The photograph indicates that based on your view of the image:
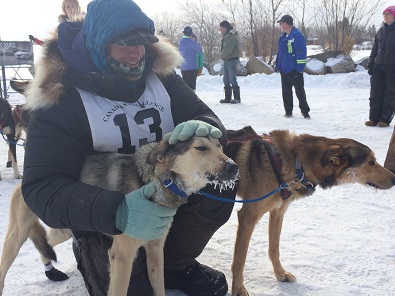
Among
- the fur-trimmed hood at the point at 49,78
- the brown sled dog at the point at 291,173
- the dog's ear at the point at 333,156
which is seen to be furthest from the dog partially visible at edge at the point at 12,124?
the dog's ear at the point at 333,156

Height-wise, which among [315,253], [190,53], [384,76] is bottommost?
[315,253]

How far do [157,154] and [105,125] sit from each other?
1.20 feet

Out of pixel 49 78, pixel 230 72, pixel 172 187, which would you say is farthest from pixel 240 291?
pixel 230 72

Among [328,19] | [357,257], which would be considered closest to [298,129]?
[357,257]

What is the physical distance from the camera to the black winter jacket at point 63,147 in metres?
1.71

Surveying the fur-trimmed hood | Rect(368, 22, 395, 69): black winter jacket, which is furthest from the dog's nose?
Rect(368, 22, 395, 69): black winter jacket

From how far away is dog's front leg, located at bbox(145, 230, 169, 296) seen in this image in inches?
84.9

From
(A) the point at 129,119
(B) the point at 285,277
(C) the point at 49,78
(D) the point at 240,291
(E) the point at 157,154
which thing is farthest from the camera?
(B) the point at 285,277

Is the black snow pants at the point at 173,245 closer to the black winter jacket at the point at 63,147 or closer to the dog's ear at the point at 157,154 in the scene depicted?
the black winter jacket at the point at 63,147

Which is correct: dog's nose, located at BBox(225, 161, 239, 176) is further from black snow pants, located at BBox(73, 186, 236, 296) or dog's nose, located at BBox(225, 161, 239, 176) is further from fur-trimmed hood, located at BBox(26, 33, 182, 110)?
fur-trimmed hood, located at BBox(26, 33, 182, 110)

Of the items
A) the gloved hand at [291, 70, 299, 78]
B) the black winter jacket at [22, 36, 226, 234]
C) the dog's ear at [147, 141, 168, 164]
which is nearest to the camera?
the black winter jacket at [22, 36, 226, 234]

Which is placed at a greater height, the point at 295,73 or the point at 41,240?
the point at 295,73

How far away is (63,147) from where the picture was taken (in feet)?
6.25

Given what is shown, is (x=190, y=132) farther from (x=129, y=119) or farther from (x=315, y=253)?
(x=315, y=253)
